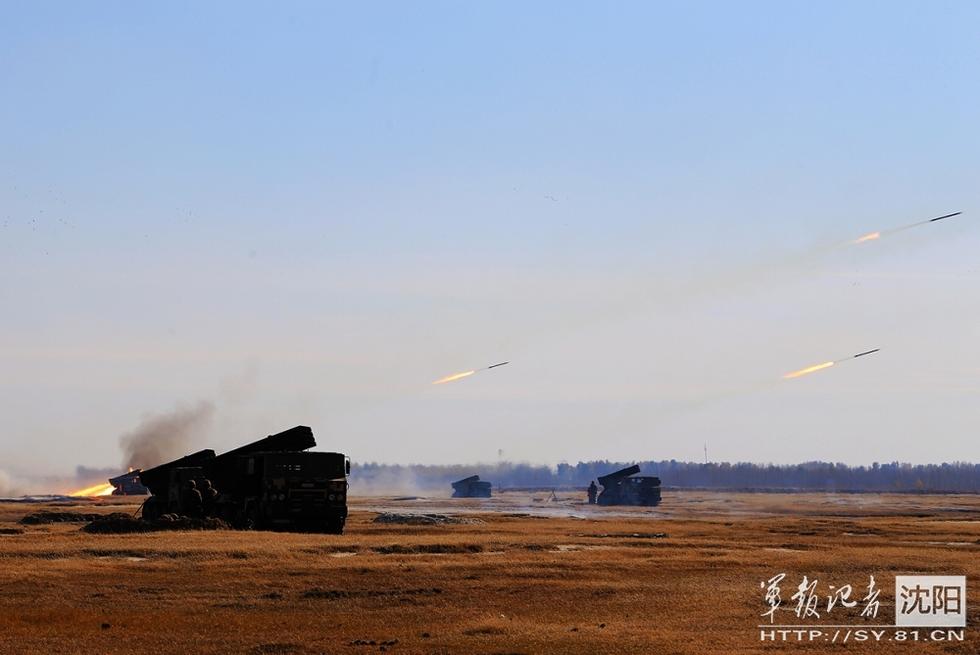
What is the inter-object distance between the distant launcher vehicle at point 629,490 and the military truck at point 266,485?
67.2 m

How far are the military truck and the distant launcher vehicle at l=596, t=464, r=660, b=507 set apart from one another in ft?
220

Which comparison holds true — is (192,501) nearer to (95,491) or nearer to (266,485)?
(266,485)

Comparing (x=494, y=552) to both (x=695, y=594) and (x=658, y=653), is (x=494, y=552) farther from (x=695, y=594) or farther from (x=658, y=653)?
(x=658, y=653)

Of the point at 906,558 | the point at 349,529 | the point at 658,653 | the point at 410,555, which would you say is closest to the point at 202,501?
the point at 349,529

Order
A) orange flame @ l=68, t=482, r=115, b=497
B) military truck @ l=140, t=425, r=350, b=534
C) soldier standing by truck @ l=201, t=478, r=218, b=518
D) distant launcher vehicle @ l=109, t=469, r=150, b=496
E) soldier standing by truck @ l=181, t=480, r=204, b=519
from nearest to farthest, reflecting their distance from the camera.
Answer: military truck @ l=140, t=425, r=350, b=534, soldier standing by truck @ l=181, t=480, r=204, b=519, soldier standing by truck @ l=201, t=478, r=218, b=518, distant launcher vehicle @ l=109, t=469, r=150, b=496, orange flame @ l=68, t=482, r=115, b=497

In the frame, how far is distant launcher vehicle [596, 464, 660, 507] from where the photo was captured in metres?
118

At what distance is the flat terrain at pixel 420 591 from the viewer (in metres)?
22.2

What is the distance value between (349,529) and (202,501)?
6.04 metres

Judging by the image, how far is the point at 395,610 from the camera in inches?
1048

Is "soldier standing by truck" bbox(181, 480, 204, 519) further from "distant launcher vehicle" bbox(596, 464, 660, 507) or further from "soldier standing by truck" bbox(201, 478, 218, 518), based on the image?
"distant launcher vehicle" bbox(596, 464, 660, 507)

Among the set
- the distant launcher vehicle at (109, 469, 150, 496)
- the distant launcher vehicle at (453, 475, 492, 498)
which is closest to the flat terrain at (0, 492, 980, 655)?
the distant launcher vehicle at (109, 469, 150, 496)

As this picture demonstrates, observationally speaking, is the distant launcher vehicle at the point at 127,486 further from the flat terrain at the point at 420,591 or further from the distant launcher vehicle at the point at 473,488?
the flat terrain at the point at 420,591

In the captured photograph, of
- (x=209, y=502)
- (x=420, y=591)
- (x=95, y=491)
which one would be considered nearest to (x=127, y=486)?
(x=95, y=491)

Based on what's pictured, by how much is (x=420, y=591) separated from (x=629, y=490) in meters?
90.1
